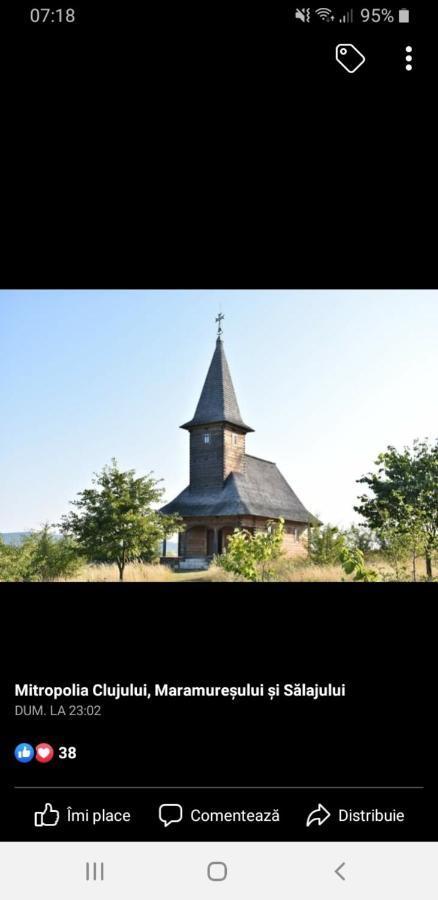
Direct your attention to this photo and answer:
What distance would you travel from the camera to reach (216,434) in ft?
28.1

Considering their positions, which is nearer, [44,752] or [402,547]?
[44,752]

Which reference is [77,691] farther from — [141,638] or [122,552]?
[122,552]

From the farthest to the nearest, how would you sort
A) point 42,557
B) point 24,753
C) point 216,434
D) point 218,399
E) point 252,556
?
point 216,434, point 252,556, point 218,399, point 42,557, point 24,753

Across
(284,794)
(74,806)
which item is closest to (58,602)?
(74,806)

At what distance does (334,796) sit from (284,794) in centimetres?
22

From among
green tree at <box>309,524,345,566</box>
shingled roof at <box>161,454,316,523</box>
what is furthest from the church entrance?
green tree at <box>309,524,345,566</box>

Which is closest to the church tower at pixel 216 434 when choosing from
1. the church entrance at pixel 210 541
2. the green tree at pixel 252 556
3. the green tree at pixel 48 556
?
the church entrance at pixel 210 541

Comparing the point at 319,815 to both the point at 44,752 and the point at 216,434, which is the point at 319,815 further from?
the point at 216,434

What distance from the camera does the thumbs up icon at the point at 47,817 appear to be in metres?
2.37

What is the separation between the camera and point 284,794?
7.75 feet

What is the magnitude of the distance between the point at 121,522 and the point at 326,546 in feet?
9.77

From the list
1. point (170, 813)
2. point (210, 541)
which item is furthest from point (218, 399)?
point (170, 813)
